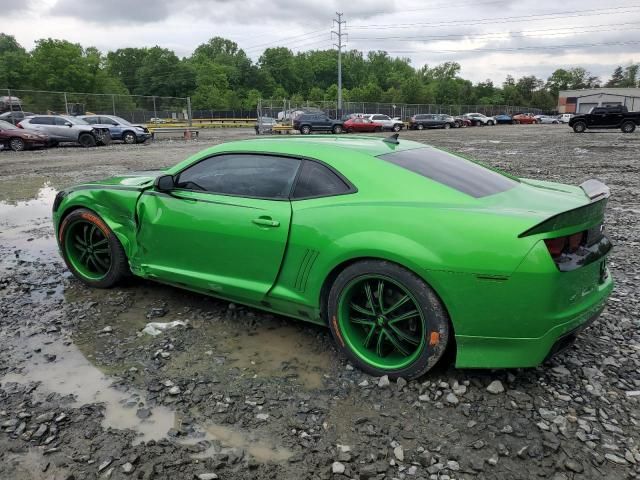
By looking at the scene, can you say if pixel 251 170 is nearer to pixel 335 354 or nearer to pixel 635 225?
pixel 335 354

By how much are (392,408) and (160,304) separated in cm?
239

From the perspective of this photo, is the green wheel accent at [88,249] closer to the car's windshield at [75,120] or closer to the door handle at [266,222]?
the door handle at [266,222]

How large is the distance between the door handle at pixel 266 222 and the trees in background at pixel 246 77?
2751 inches

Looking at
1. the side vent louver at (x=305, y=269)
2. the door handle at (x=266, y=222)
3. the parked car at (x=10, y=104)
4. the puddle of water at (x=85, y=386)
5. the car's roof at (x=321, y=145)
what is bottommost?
the puddle of water at (x=85, y=386)

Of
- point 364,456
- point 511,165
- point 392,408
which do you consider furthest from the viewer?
point 511,165

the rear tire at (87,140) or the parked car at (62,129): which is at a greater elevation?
the parked car at (62,129)

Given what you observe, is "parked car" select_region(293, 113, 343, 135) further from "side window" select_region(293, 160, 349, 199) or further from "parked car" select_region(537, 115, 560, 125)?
"parked car" select_region(537, 115, 560, 125)

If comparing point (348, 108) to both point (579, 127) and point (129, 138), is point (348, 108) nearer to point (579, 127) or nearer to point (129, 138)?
point (579, 127)

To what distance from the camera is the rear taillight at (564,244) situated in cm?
269

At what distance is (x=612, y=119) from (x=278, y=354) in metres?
33.0

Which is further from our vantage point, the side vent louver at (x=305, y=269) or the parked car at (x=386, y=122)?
the parked car at (x=386, y=122)

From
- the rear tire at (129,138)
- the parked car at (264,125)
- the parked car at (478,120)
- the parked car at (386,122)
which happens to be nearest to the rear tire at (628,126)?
the parked car at (386,122)

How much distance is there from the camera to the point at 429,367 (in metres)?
2.98

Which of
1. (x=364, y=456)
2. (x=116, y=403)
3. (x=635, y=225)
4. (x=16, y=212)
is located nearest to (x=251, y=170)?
(x=116, y=403)
